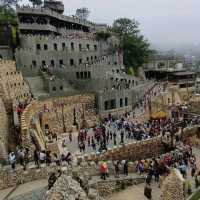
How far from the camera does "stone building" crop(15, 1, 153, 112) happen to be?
128 feet

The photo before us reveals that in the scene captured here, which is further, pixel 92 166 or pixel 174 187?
pixel 92 166

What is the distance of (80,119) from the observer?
35.7m

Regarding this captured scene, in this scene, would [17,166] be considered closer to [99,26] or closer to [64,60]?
[64,60]

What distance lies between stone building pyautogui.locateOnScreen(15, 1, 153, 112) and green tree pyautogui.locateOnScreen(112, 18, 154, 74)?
204 centimetres

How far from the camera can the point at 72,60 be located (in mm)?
46094

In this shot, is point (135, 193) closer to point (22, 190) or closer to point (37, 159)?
point (37, 159)

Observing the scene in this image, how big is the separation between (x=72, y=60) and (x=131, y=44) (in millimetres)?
11942

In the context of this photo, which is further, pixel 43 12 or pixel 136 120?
pixel 43 12

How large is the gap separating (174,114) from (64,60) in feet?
53.8

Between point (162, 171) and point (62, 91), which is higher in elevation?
point (62, 91)

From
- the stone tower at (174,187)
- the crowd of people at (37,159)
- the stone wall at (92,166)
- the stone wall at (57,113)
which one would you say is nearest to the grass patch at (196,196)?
the stone tower at (174,187)

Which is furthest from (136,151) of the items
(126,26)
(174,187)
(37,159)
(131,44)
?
(126,26)

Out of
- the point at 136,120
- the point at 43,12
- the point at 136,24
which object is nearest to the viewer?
the point at 136,120

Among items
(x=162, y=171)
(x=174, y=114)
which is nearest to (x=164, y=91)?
(x=174, y=114)
